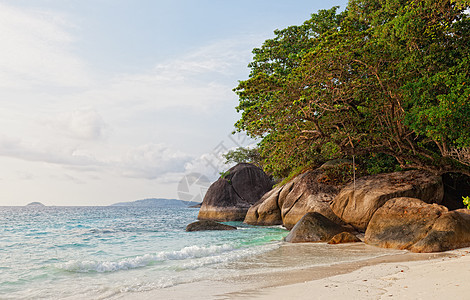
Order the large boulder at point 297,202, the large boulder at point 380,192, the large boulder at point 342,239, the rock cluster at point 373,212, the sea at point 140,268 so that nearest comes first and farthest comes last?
the sea at point 140,268
the rock cluster at point 373,212
the large boulder at point 342,239
the large boulder at point 380,192
the large boulder at point 297,202

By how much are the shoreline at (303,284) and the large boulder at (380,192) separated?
5438 mm

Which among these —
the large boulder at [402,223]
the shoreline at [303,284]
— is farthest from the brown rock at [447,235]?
the shoreline at [303,284]

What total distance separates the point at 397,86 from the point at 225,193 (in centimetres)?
1950

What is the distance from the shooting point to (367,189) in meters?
14.1

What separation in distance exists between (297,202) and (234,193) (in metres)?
13.7

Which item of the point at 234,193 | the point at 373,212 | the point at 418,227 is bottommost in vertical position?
the point at 418,227

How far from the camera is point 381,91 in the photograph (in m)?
14.4

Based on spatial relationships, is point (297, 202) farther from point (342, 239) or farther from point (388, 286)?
point (388, 286)

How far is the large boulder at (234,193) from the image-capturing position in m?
29.7

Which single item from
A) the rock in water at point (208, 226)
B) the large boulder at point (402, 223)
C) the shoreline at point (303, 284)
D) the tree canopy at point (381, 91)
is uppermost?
the tree canopy at point (381, 91)

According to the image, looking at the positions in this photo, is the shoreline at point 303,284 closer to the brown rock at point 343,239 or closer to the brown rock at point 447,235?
the brown rock at point 447,235

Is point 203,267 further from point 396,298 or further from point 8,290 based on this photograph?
point 396,298

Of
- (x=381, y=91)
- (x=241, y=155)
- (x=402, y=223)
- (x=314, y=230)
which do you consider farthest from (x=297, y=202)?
(x=241, y=155)

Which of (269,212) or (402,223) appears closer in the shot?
(402,223)
